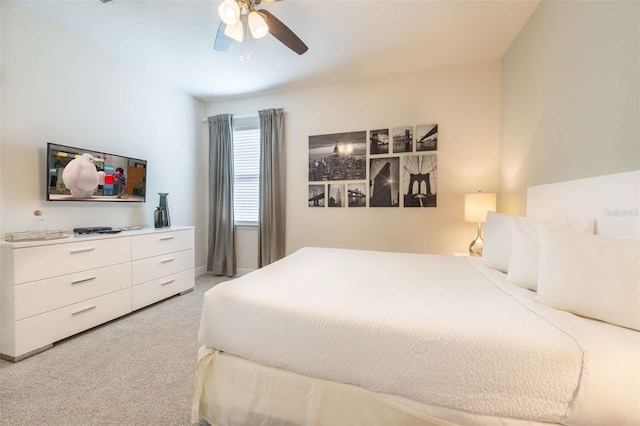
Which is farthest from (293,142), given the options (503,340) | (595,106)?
(503,340)

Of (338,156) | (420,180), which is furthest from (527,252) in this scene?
(338,156)

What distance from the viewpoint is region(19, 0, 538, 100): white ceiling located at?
6.87ft

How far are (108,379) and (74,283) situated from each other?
0.96m

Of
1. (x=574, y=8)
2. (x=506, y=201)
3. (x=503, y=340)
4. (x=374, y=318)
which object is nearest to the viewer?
(x=503, y=340)

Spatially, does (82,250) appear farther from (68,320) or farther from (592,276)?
(592,276)

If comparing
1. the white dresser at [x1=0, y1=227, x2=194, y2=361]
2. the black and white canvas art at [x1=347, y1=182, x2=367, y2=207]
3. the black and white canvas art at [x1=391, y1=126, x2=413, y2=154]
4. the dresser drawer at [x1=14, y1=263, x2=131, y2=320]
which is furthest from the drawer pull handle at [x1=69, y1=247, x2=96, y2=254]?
the black and white canvas art at [x1=391, y1=126, x2=413, y2=154]

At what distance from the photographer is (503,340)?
2.66 feet

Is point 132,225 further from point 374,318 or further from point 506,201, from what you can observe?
point 506,201

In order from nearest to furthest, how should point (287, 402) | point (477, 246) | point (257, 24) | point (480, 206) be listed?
point (287, 402)
point (257, 24)
point (480, 206)
point (477, 246)

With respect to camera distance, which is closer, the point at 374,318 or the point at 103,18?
the point at 374,318

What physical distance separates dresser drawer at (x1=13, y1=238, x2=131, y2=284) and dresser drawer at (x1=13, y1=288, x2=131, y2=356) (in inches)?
11.8

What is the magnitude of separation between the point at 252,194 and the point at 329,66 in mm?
2082

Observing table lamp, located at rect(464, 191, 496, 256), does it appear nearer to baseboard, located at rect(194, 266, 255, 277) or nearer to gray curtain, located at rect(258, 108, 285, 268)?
gray curtain, located at rect(258, 108, 285, 268)

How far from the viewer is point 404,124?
125 inches
